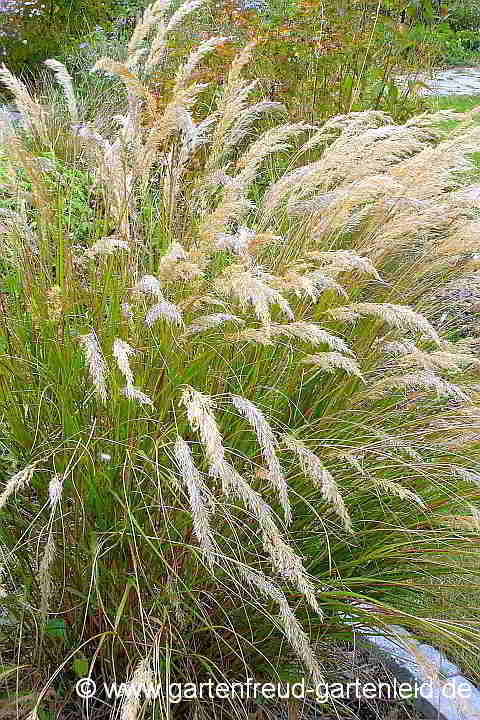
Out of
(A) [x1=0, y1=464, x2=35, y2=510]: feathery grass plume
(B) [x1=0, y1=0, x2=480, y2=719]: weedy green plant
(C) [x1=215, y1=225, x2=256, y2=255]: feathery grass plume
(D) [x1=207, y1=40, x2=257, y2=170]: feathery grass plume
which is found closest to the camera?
(A) [x1=0, y1=464, x2=35, y2=510]: feathery grass plume

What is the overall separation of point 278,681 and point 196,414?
1056 millimetres

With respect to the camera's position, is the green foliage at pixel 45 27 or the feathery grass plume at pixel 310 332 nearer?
the feathery grass plume at pixel 310 332

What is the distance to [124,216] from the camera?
2.08 m

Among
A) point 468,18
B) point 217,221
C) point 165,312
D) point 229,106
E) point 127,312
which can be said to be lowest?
point 468,18

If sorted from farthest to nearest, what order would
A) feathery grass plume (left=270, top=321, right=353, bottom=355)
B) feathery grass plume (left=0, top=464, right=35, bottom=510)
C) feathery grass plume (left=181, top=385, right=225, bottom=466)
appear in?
feathery grass plume (left=270, top=321, right=353, bottom=355)
feathery grass plume (left=0, top=464, right=35, bottom=510)
feathery grass plume (left=181, top=385, right=225, bottom=466)

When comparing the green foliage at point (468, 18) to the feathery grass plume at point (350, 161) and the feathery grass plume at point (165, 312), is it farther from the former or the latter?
the feathery grass plume at point (165, 312)

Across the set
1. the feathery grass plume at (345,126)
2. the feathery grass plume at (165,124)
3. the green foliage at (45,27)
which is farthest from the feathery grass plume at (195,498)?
the green foliage at (45,27)

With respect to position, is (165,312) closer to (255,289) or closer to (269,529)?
(255,289)

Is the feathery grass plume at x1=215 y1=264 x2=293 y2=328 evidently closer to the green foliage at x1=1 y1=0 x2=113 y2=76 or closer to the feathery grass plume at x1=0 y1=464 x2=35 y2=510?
the feathery grass plume at x1=0 y1=464 x2=35 y2=510

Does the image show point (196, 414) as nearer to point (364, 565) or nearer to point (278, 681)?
point (364, 565)

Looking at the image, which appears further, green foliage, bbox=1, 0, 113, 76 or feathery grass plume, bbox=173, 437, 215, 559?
green foliage, bbox=1, 0, 113, 76

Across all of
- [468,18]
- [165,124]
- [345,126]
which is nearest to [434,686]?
[165,124]

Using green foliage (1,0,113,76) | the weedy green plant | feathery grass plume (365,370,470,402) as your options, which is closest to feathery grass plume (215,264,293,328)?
the weedy green plant

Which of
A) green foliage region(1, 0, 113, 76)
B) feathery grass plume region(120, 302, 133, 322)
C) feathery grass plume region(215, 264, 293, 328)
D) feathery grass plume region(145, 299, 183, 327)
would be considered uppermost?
feathery grass plume region(215, 264, 293, 328)
